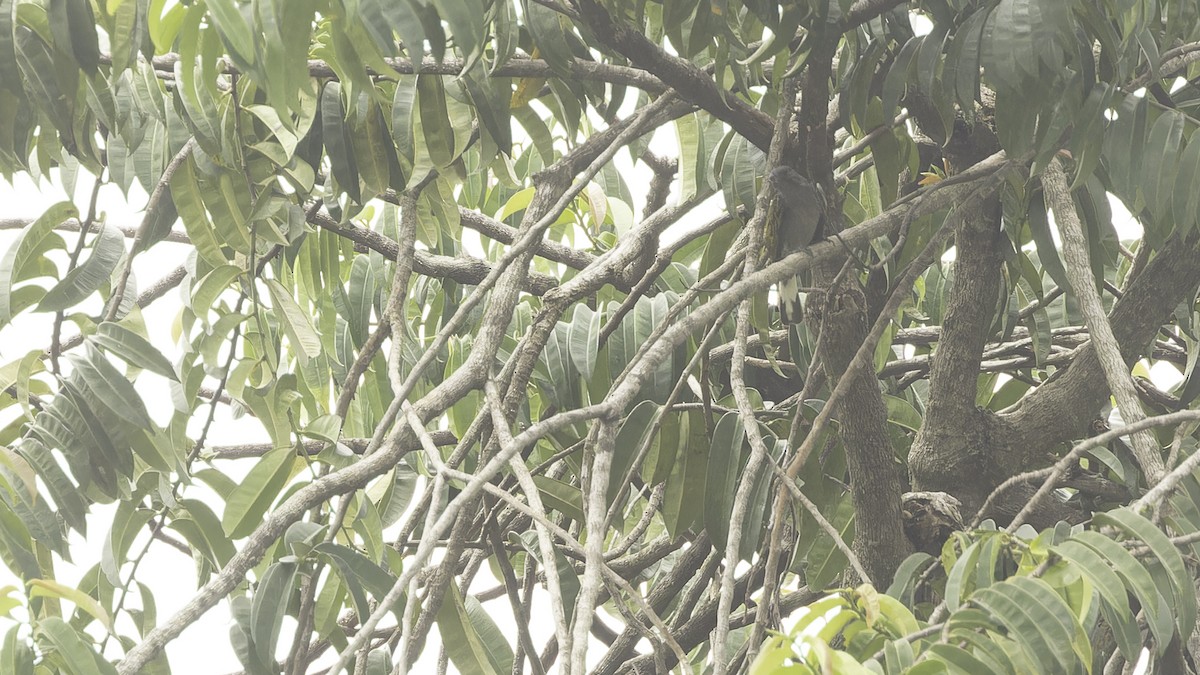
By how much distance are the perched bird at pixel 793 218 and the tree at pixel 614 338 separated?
2 centimetres

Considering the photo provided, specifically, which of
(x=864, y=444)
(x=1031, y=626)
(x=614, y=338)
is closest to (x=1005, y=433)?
(x=864, y=444)

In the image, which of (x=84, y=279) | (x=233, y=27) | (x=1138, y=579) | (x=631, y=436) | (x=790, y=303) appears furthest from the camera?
(x=790, y=303)

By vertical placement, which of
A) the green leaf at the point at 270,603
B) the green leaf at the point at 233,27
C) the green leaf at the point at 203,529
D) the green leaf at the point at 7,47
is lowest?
the green leaf at the point at 270,603

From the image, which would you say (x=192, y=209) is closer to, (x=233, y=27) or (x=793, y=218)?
(x=233, y=27)

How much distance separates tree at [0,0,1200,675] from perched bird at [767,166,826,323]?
2cm

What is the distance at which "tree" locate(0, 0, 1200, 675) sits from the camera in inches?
34.8

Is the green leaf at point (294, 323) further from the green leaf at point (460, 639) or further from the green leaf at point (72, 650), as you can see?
the green leaf at point (72, 650)

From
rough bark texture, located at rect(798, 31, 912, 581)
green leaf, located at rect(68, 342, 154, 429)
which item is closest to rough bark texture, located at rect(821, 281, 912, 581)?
rough bark texture, located at rect(798, 31, 912, 581)

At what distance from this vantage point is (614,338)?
158cm

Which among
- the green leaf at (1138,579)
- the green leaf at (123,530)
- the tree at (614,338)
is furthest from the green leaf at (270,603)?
the green leaf at (1138,579)

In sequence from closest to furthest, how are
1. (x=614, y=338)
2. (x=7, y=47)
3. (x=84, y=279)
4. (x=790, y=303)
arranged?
(x=7, y=47), (x=84, y=279), (x=614, y=338), (x=790, y=303)

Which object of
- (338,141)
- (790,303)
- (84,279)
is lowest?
(84,279)

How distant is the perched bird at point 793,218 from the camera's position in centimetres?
145

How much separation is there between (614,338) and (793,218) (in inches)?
12.9
